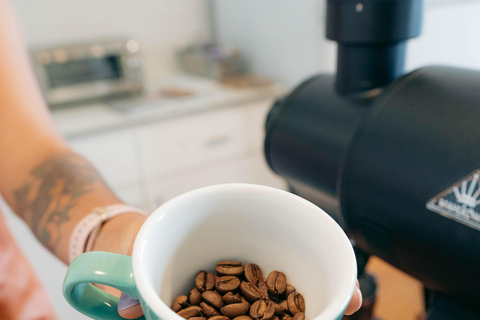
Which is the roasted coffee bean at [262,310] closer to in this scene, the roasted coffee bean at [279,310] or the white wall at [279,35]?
the roasted coffee bean at [279,310]

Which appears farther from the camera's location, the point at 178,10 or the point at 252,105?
the point at 178,10

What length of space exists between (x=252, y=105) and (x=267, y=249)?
4.05 ft

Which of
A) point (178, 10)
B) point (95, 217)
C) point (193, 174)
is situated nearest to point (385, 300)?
point (193, 174)

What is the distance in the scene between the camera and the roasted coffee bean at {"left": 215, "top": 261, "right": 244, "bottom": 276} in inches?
9.4

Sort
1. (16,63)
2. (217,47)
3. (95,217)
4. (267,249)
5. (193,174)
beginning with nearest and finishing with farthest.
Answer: (267,249) → (95,217) → (16,63) → (193,174) → (217,47)

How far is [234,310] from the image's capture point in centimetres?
21

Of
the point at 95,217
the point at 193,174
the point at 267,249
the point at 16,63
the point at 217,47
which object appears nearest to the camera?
the point at 267,249

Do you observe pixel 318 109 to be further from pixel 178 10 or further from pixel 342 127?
pixel 178 10

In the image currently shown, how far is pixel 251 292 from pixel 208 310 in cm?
3

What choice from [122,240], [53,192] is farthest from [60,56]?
[122,240]

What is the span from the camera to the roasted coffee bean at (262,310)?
205 millimetres

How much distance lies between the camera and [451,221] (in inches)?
12.1

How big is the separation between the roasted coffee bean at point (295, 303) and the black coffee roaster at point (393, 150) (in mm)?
151

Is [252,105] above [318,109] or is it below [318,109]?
below
